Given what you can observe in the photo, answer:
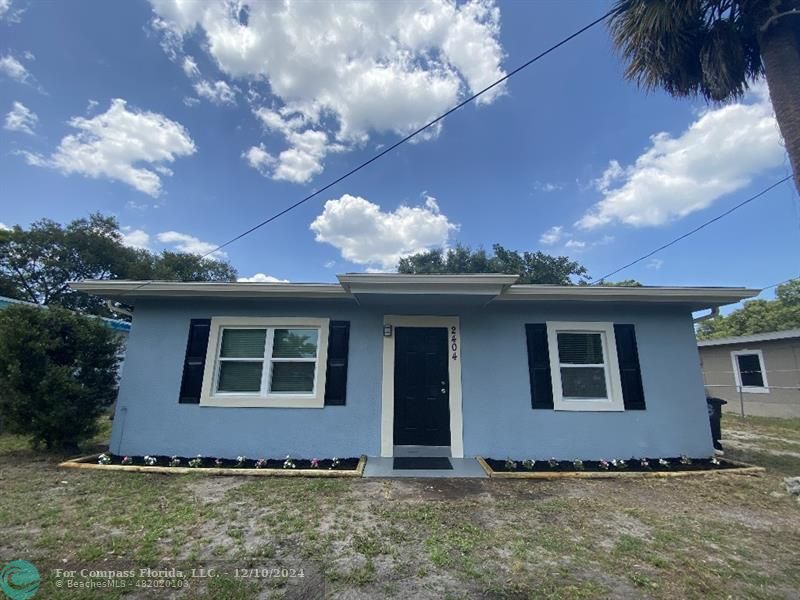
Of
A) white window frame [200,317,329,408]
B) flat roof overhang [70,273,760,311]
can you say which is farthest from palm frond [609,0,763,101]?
white window frame [200,317,329,408]

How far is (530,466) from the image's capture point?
4.91 metres

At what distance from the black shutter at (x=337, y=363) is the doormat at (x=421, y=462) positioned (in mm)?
1227

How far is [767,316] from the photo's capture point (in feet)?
68.2

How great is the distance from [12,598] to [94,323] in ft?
16.4

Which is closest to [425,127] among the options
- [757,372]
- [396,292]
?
[396,292]

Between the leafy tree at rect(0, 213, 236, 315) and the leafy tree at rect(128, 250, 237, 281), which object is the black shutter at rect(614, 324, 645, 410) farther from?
the leafy tree at rect(0, 213, 236, 315)

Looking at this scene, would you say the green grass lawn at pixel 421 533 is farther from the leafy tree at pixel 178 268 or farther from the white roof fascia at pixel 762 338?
the leafy tree at pixel 178 268

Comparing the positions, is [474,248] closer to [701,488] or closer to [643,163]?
[643,163]

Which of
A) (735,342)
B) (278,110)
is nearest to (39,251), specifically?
(278,110)

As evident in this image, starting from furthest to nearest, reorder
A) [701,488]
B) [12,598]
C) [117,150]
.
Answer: [117,150], [701,488], [12,598]

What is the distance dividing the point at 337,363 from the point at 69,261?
24563mm

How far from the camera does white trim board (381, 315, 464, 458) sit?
17.3ft

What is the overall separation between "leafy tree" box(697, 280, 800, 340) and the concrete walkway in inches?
883
